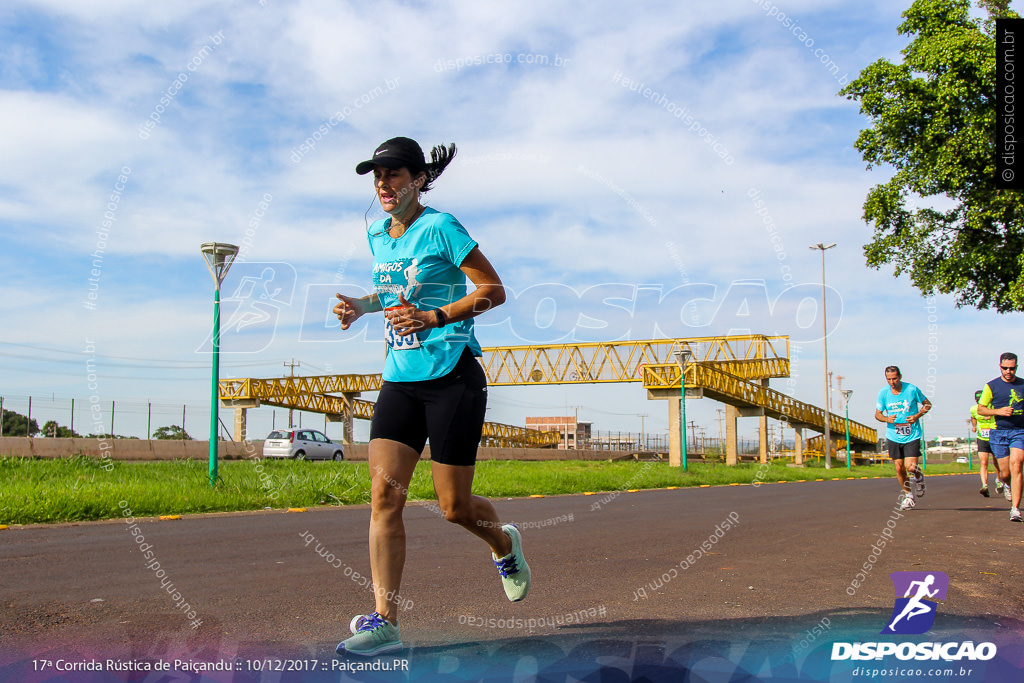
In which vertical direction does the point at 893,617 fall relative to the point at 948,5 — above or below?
below

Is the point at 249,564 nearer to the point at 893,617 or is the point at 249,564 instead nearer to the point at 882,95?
the point at 893,617

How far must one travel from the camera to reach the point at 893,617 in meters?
4.11

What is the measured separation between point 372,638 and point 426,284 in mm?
1474

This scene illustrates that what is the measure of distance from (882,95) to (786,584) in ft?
64.8

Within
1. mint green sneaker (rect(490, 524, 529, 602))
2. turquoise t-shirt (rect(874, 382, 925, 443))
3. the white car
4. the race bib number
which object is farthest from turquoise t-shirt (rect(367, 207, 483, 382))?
the white car

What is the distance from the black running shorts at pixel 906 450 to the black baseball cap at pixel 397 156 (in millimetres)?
9409

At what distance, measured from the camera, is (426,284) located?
3674 millimetres

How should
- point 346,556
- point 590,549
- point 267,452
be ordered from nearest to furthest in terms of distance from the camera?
point 346,556, point 590,549, point 267,452

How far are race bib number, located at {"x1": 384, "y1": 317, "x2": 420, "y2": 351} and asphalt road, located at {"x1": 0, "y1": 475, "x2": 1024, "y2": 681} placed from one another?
1270mm

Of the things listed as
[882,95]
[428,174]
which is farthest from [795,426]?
[428,174]

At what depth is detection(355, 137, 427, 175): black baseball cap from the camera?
367 centimetres

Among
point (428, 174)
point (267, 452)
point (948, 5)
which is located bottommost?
point (267, 452)

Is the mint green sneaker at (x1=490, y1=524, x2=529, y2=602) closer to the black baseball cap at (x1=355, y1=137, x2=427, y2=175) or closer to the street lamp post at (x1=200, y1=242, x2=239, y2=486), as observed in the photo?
the black baseball cap at (x1=355, y1=137, x2=427, y2=175)

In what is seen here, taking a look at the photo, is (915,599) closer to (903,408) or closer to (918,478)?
(903,408)
